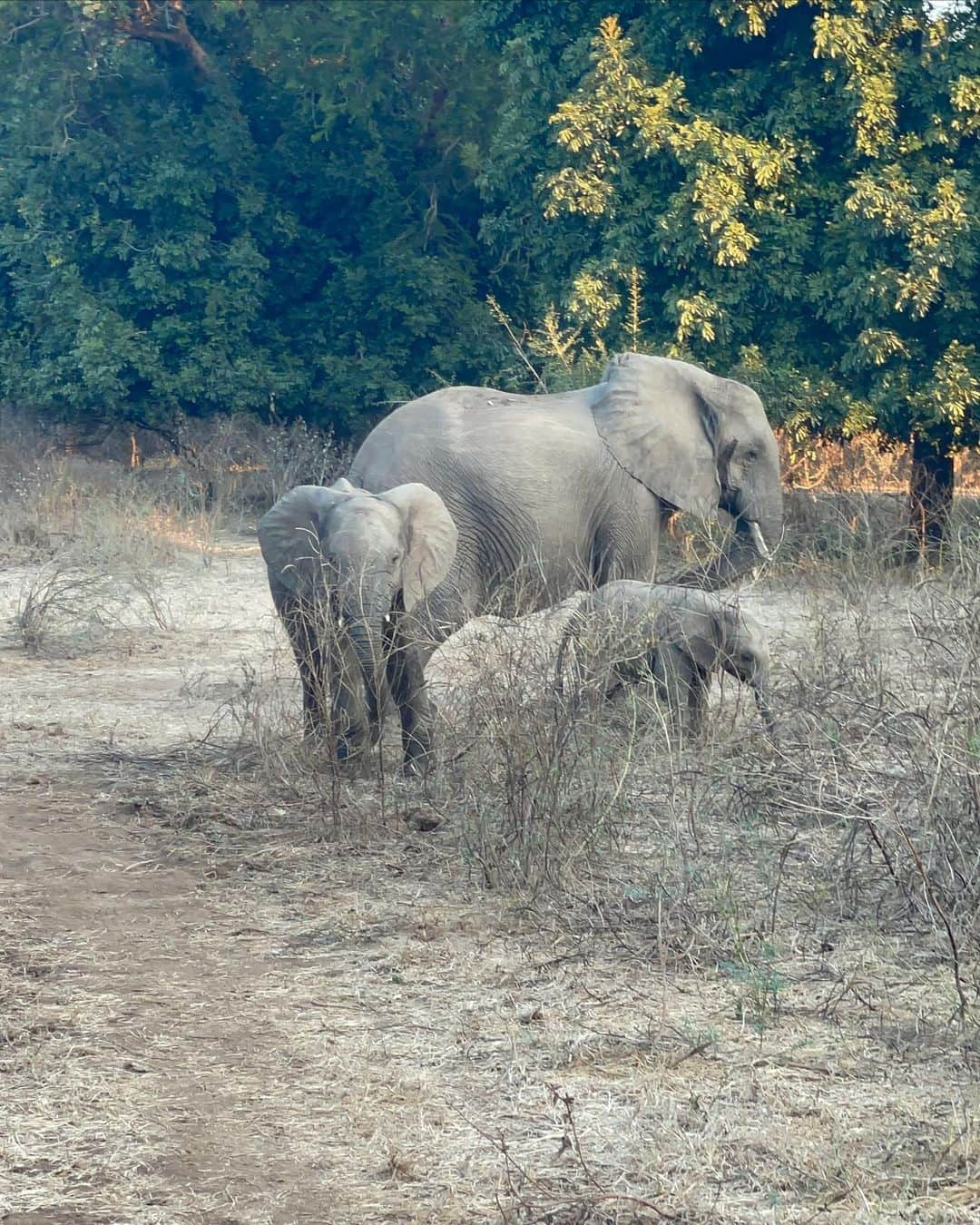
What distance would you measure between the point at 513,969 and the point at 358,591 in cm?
235

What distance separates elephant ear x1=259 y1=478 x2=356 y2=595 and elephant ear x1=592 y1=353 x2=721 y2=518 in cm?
205

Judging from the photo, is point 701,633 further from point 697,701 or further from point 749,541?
point 749,541

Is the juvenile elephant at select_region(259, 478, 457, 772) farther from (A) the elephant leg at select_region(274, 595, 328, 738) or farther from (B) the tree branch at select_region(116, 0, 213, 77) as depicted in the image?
(B) the tree branch at select_region(116, 0, 213, 77)

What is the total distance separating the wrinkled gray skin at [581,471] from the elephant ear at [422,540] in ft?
0.72

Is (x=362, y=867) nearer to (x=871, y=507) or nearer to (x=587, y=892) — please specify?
(x=587, y=892)

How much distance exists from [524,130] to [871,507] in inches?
173

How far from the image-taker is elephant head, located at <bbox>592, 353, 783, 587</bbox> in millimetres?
9484

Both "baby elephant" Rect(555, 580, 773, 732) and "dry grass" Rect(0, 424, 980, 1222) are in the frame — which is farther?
"baby elephant" Rect(555, 580, 773, 732)

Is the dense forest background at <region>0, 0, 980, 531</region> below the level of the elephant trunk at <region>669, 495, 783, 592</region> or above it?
above

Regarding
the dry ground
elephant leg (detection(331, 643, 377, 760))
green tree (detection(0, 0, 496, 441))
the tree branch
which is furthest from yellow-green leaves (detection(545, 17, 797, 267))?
the dry ground

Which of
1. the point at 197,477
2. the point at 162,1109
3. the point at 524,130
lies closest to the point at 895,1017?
the point at 162,1109

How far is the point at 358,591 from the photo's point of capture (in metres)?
7.18

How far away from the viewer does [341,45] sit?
18547 millimetres

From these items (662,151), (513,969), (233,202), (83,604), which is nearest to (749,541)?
(83,604)
